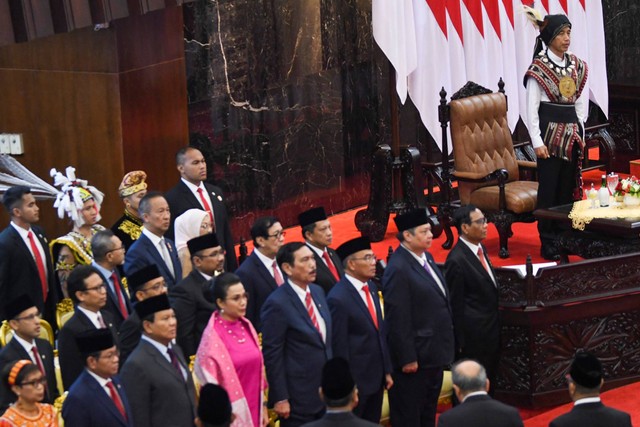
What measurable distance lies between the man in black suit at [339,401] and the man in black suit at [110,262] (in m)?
1.96

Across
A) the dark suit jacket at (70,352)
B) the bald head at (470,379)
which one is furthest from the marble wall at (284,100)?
the bald head at (470,379)

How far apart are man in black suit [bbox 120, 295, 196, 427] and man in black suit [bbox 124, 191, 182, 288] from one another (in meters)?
1.45

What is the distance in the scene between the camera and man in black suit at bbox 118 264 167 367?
21.0 feet

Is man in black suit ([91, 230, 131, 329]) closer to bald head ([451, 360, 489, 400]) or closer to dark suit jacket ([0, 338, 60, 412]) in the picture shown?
dark suit jacket ([0, 338, 60, 412])

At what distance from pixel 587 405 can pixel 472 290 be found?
2.06m

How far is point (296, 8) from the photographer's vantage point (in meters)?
11.5

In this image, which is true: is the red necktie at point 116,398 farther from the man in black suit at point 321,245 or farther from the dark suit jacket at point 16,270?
the dark suit jacket at point 16,270

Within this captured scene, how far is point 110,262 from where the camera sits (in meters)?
6.95

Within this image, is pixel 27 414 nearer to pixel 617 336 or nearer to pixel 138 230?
pixel 138 230

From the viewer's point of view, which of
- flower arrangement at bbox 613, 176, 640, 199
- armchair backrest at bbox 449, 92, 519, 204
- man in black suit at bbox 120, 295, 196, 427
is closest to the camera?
man in black suit at bbox 120, 295, 196, 427

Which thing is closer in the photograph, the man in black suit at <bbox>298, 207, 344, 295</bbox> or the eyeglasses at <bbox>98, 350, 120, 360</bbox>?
the eyeglasses at <bbox>98, 350, 120, 360</bbox>

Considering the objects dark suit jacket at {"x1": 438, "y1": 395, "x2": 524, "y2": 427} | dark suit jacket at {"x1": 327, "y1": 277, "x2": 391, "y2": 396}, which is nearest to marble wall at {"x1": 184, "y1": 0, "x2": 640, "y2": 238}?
dark suit jacket at {"x1": 327, "y1": 277, "x2": 391, "y2": 396}

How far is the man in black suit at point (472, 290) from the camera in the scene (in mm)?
7246

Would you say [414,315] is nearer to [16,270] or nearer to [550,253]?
[16,270]
